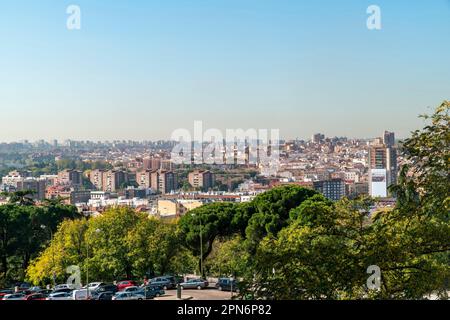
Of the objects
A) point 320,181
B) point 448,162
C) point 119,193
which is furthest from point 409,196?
point 119,193

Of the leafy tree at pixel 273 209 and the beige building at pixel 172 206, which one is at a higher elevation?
the leafy tree at pixel 273 209

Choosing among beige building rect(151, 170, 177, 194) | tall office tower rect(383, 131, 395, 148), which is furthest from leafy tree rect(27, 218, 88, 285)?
beige building rect(151, 170, 177, 194)

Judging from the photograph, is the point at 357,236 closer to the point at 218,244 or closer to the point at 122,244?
the point at 122,244

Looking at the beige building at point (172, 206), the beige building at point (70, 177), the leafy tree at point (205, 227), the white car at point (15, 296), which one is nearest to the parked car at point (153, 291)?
the white car at point (15, 296)

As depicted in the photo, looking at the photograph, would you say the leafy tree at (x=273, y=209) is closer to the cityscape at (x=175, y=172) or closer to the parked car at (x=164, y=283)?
the parked car at (x=164, y=283)

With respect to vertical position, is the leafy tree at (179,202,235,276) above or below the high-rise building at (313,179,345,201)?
above

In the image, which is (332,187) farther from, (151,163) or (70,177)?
(70,177)

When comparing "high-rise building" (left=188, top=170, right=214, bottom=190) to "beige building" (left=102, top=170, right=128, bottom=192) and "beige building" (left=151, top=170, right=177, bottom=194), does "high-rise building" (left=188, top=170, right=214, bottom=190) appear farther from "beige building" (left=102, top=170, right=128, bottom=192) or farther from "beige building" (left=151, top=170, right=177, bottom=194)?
"beige building" (left=102, top=170, right=128, bottom=192)
